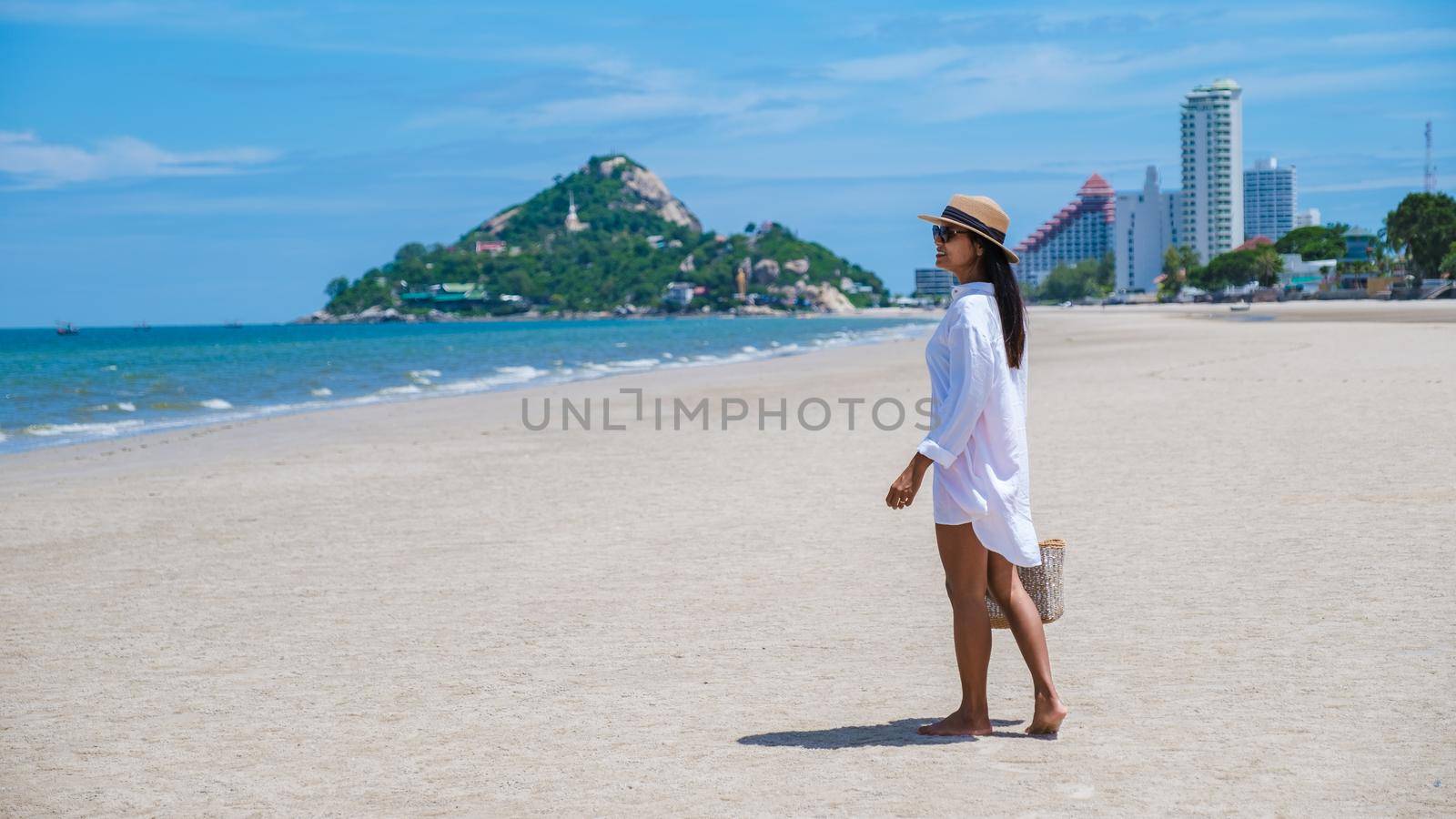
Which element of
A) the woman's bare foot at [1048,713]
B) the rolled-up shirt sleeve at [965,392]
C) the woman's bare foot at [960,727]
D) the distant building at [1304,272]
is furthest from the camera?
the distant building at [1304,272]

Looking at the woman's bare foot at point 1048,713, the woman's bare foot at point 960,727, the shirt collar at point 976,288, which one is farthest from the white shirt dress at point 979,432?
the woman's bare foot at point 960,727

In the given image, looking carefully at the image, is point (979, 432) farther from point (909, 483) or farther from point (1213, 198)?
point (1213, 198)

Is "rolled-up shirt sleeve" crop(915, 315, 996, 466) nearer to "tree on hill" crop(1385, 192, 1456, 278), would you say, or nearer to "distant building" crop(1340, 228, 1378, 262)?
"tree on hill" crop(1385, 192, 1456, 278)

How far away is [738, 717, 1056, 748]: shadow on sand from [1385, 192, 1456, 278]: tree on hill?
302ft

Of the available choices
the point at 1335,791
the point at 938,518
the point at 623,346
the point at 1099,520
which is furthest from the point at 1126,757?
the point at 623,346

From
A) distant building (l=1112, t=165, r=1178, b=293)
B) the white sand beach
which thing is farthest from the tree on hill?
distant building (l=1112, t=165, r=1178, b=293)

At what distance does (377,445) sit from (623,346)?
1741 inches

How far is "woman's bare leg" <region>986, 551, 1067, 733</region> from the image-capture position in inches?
151

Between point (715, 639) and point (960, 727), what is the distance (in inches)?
61.1

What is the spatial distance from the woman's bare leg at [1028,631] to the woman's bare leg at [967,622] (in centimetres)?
4

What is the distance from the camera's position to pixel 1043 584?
13.0 ft

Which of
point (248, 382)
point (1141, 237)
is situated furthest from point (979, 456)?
point (1141, 237)

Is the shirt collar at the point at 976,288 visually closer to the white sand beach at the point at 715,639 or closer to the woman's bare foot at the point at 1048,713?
the woman's bare foot at the point at 1048,713

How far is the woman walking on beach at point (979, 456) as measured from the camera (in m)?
3.67
